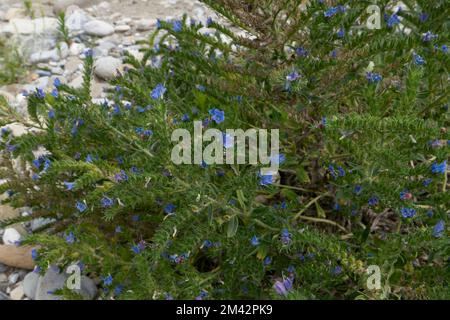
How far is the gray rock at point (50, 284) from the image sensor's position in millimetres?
2559

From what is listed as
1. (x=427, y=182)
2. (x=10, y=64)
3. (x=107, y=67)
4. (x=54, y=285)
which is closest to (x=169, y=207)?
(x=54, y=285)

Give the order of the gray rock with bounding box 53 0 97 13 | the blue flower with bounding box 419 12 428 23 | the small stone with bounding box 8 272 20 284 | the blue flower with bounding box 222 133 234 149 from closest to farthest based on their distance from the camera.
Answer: the blue flower with bounding box 222 133 234 149 → the blue flower with bounding box 419 12 428 23 → the small stone with bounding box 8 272 20 284 → the gray rock with bounding box 53 0 97 13

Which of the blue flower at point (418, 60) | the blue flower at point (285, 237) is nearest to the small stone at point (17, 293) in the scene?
the blue flower at point (285, 237)

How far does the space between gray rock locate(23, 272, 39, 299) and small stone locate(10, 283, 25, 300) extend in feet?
0.08

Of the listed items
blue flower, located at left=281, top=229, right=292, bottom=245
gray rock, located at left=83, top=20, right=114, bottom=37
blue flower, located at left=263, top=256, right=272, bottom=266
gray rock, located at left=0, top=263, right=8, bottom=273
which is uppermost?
gray rock, located at left=83, top=20, right=114, bottom=37

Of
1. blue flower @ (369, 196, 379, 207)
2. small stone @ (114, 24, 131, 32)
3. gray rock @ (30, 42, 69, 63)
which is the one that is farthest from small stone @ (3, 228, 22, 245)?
small stone @ (114, 24, 131, 32)

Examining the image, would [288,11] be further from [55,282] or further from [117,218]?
[55,282]

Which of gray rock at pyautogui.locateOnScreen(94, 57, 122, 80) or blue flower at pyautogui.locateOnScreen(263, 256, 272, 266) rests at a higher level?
gray rock at pyautogui.locateOnScreen(94, 57, 122, 80)

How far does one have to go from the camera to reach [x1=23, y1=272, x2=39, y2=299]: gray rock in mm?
2656

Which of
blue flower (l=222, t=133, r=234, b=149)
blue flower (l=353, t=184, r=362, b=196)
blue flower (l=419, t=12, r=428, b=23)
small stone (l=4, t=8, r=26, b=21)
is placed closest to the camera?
blue flower (l=222, t=133, r=234, b=149)

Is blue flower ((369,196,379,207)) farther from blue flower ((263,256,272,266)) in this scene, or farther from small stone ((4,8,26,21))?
small stone ((4,8,26,21))

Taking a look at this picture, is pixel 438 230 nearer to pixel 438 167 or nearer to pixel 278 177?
pixel 438 167

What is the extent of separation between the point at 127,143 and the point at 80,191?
0.45m

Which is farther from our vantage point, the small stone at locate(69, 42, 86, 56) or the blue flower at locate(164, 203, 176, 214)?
the small stone at locate(69, 42, 86, 56)
